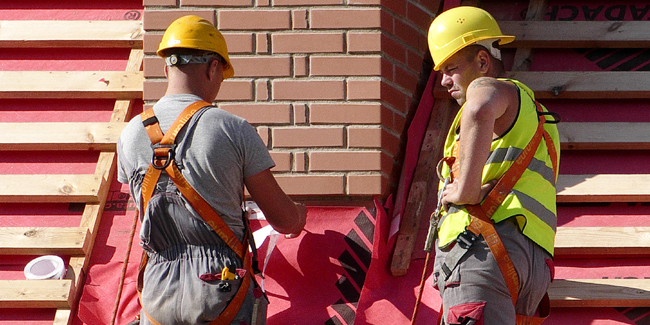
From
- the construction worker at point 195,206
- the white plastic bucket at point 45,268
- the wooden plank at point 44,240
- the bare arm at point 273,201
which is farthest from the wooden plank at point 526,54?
the white plastic bucket at point 45,268

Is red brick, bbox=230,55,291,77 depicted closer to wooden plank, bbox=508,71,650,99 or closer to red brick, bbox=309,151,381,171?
red brick, bbox=309,151,381,171

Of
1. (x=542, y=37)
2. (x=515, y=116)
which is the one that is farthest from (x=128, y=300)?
(x=542, y=37)

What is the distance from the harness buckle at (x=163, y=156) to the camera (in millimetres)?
2998

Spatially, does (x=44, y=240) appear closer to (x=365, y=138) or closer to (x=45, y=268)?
(x=45, y=268)

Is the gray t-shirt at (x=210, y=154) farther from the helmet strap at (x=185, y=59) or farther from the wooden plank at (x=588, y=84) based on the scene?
the wooden plank at (x=588, y=84)

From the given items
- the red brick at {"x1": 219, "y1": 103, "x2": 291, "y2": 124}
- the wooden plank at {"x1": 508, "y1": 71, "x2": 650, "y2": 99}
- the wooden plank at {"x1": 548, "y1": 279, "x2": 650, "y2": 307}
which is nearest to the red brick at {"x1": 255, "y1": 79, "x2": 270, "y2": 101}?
the red brick at {"x1": 219, "y1": 103, "x2": 291, "y2": 124}

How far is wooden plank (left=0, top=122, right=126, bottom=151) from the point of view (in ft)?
14.0

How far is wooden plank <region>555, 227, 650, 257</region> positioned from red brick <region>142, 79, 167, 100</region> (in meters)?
2.18

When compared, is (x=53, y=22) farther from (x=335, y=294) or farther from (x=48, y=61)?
(x=335, y=294)

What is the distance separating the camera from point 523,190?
3002 mm

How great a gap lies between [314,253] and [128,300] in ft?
3.07

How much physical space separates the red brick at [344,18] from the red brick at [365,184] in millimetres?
803

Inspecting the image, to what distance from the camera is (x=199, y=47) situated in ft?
10.7

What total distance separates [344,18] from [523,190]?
1.54 m
